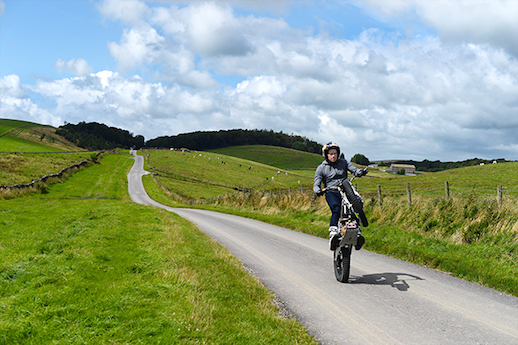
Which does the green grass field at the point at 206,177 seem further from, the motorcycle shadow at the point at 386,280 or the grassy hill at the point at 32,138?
the motorcycle shadow at the point at 386,280

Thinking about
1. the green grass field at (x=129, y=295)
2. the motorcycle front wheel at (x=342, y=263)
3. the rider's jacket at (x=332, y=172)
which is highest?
the rider's jacket at (x=332, y=172)

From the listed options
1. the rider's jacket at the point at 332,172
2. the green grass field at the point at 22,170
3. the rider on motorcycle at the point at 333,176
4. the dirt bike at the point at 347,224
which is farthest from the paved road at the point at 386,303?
the green grass field at the point at 22,170

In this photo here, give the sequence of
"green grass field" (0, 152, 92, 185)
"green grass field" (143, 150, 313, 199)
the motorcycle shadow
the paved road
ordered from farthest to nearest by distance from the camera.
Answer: "green grass field" (143, 150, 313, 199) → "green grass field" (0, 152, 92, 185) → the motorcycle shadow → the paved road

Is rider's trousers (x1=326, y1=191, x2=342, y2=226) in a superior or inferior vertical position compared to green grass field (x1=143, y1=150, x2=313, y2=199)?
superior

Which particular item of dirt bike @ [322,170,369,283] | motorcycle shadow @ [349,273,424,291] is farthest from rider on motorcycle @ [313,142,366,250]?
motorcycle shadow @ [349,273,424,291]

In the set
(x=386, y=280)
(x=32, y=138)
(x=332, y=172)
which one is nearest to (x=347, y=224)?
(x=332, y=172)

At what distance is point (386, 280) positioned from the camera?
7848 millimetres

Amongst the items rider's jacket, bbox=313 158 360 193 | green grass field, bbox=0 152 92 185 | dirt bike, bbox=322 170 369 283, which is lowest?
green grass field, bbox=0 152 92 185

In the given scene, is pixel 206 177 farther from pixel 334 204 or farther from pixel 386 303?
pixel 386 303

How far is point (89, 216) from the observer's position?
53.9 ft

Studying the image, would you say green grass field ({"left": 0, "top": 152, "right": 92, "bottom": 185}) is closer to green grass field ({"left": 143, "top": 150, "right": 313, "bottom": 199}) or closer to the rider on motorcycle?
green grass field ({"left": 143, "top": 150, "right": 313, "bottom": 199})

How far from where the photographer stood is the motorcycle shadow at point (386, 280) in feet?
24.3

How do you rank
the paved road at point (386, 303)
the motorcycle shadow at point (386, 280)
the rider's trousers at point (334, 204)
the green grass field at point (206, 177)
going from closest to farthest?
the paved road at point (386, 303) → the motorcycle shadow at point (386, 280) → the rider's trousers at point (334, 204) → the green grass field at point (206, 177)

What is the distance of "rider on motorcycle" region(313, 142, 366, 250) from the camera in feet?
26.5
